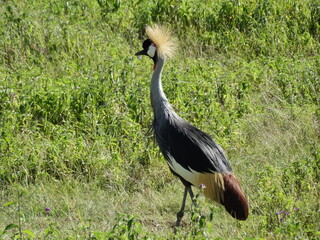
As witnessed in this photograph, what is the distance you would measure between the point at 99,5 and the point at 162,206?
325 cm

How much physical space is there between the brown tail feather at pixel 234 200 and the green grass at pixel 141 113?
0.11 meters

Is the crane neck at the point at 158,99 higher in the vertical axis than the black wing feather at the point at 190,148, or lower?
higher

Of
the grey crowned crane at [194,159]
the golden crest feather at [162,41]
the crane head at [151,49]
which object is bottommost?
the grey crowned crane at [194,159]

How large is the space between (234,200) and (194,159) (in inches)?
15.8

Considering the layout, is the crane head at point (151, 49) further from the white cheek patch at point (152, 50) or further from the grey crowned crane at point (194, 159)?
the grey crowned crane at point (194, 159)

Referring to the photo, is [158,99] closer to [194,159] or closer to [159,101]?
[159,101]

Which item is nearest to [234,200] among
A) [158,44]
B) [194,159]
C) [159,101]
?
[194,159]

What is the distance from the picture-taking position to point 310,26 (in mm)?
7586

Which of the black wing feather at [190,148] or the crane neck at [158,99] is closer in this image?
the black wing feather at [190,148]

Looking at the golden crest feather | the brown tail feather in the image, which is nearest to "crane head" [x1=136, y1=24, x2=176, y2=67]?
the golden crest feather

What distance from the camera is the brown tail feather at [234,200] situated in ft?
14.1

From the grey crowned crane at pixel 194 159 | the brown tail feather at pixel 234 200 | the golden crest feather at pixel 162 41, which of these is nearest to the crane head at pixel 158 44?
the golden crest feather at pixel 162 41

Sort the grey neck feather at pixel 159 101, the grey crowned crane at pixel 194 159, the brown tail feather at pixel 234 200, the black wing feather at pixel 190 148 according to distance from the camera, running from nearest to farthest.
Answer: the brown tail feather at pixel 234 200, the grey crowned crane at pixel 194 159, the black wing feather at pixel 190 148, the grey neck feather at pixel 159 101

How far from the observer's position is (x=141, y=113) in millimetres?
5668
